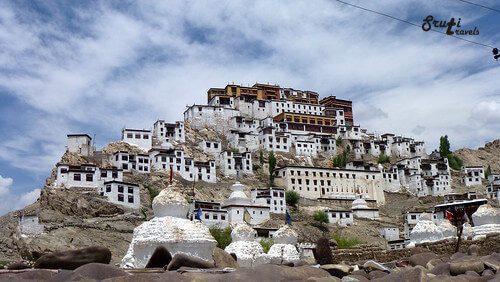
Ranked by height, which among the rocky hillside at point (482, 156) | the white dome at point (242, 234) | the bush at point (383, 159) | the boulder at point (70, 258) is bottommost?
the boulder at point (70, 258)

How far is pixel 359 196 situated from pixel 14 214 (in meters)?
50.3

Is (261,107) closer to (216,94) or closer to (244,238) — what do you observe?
(216,94)

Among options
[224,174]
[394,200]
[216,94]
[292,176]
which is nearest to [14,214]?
[224,174]

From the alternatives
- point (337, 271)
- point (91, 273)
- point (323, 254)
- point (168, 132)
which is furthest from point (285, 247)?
point (168, 132)

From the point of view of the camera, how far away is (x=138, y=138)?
8825 centimetres

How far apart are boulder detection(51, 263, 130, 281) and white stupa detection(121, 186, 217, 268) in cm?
908

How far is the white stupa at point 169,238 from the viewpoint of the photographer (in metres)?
17.4

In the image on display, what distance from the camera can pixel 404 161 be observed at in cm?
10594

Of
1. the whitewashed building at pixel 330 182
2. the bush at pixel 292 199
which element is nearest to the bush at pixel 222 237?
the bush at pixel 292 199

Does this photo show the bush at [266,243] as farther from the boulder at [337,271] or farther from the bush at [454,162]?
the bush at [454,162]

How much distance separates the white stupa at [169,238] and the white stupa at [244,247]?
7511 mm

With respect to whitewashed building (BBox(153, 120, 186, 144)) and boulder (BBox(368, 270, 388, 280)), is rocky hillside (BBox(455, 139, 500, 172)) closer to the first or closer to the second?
whitewashed building (BBox(153, 120, 186, 144))

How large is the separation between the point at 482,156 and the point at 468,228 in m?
109

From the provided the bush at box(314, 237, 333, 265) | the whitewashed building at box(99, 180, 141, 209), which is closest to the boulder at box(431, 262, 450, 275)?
the bush at box(314, 237, 333, 265)
